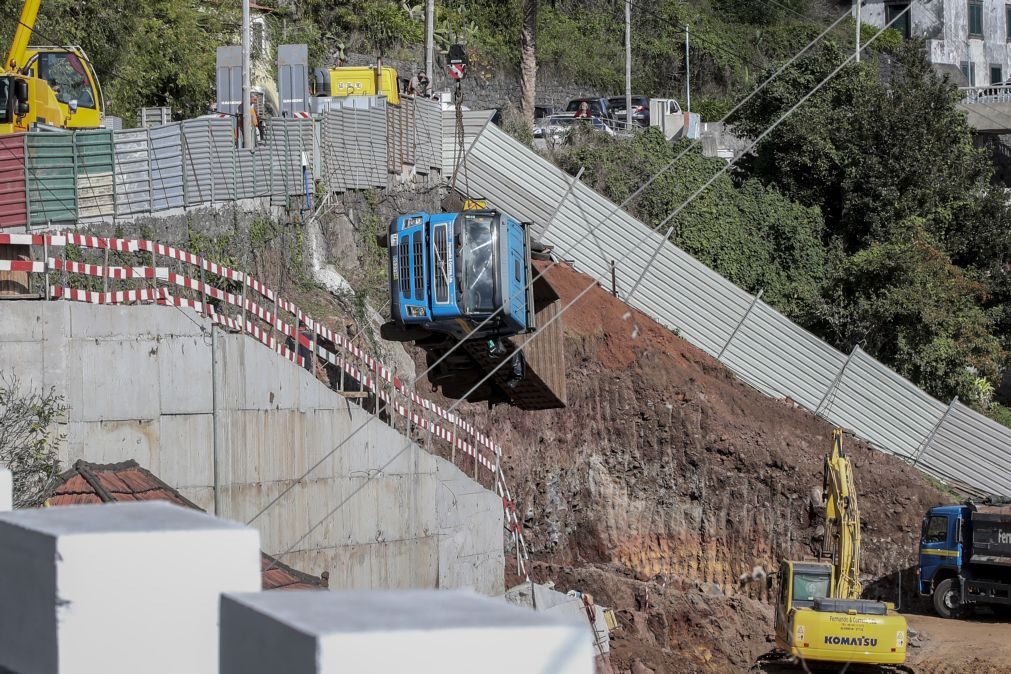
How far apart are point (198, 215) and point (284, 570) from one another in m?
9.73

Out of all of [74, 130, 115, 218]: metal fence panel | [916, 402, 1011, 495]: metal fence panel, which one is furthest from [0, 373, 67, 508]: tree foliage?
[916, 402, 1011, 495]: metal fence panel

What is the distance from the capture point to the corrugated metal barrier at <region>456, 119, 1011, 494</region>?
36.1 m

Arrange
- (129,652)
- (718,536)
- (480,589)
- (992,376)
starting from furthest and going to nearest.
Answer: (992,376) < (718,536) < (480,589) < (129,652)

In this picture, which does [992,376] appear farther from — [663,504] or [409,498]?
[409,498]

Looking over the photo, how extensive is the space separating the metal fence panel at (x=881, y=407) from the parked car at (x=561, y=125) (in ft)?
39.2

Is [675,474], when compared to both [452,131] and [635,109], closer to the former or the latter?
[452,131]

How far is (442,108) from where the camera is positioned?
38.2 meters

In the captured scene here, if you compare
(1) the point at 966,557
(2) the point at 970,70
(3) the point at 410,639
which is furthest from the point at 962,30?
(3) the point at 410,639

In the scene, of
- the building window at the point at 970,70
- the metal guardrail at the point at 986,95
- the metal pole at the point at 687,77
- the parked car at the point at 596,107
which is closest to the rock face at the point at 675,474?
the parked car at the point at 596,107

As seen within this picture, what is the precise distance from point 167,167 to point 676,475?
582 inches

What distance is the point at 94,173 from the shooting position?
2327cm

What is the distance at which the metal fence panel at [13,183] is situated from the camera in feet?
71.1

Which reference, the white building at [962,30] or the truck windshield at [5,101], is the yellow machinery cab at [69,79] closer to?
the truck windshield at [5,101]

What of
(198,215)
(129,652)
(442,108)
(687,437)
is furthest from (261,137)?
(129,652)
